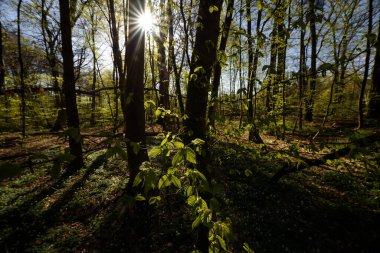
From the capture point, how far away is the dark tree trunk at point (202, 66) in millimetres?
2221

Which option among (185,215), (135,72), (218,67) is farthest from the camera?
(185,215)

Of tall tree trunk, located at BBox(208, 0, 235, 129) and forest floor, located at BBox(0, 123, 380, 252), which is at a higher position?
tall tree trunk, located at BBox(208, 0, 235, 129)

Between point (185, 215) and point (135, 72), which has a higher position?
point (135, 72)

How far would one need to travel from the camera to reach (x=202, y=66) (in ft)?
7.22

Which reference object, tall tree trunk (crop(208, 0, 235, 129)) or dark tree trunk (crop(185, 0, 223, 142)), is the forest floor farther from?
dark tree trunk (crop(185, 0, 223, 142))

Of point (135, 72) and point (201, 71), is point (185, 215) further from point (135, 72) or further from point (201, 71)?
point (201, 71)

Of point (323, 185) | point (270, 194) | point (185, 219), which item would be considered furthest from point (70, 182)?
point (323, 185)

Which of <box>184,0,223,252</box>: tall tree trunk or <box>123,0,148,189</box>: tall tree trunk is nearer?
<box>184,0,223,252</box>: tall tree trunk

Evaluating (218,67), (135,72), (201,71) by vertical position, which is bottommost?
(201,71)

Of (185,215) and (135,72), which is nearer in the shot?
(135,72)

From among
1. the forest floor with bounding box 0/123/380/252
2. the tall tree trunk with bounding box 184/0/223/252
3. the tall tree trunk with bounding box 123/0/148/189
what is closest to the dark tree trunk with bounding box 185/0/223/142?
the tall tree trunk with bounding box 184/0/223/252

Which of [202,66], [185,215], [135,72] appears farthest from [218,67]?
[185,215]

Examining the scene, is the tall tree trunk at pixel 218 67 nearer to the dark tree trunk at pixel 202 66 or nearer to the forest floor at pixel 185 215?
the dark tree trunk at pixel 202 66

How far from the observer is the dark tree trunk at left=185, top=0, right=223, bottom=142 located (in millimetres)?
2221
